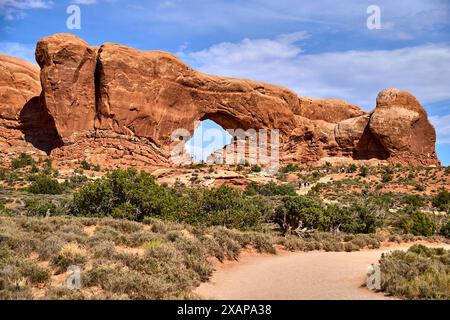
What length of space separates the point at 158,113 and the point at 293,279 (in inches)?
1471

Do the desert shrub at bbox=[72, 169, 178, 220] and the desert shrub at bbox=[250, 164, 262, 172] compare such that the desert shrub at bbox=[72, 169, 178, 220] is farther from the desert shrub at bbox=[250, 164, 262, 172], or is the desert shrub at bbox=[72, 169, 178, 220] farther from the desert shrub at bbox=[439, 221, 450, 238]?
the desert shrub at bbox=[250, 164, 262, 172]

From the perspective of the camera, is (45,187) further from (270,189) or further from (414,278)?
(414,278)

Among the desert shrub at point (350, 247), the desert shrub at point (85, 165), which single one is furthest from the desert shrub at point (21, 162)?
Answer: the desert shrub at point (350, 247)

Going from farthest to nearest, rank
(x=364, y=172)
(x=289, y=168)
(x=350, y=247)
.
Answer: (x=289, y=168) < (x=364, y=172) < (x=350, y=247)

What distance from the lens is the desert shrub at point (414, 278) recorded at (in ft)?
24.2

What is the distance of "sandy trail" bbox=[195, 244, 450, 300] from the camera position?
26.0 ft

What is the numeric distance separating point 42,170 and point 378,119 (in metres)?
35.6

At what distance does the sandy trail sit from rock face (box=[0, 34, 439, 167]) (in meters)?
32.5

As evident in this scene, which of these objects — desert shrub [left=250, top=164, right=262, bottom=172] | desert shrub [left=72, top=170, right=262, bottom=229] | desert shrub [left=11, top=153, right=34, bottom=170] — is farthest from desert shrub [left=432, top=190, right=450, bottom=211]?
→ desert shrub [left=11, top=153, right=34, bottom=170]

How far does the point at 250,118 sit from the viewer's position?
165 ft

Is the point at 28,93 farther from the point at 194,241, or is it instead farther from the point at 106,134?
the point at 194,241

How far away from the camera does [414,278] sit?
8164 mm

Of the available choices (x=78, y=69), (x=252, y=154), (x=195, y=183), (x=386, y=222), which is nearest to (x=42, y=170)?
(x=78, y=69)

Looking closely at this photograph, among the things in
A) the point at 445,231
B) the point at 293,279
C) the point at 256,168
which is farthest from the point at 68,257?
the point at 256,168
